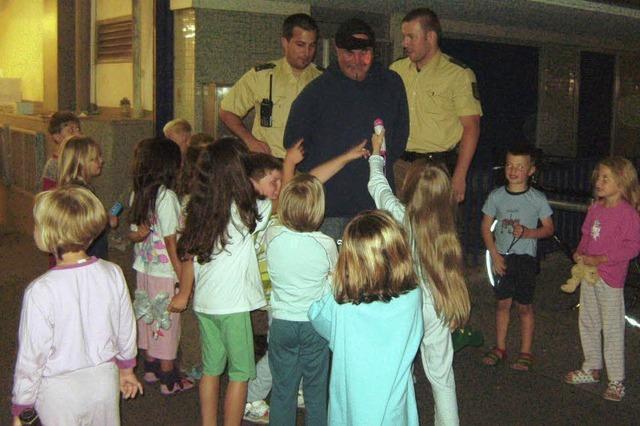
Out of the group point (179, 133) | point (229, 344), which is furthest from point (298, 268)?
point (179, 133)

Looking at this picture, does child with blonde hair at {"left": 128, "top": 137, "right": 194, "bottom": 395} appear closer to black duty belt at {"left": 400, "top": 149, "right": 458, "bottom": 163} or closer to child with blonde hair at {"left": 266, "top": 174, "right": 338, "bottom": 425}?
child with blonde hair at {"left": 266, "top": 174, "right": 338, "bottom": 425}

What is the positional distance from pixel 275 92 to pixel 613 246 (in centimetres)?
263

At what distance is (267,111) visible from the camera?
6156mm

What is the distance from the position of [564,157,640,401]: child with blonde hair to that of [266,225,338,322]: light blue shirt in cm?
221

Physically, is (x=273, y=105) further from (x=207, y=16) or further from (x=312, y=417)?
(x=207, y=16)

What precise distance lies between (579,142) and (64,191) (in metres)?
12.5

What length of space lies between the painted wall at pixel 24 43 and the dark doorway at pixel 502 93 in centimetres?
694

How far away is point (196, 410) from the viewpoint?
5.42 meters

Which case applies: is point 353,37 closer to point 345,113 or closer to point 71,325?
point 345,113

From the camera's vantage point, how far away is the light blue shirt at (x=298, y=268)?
429cm

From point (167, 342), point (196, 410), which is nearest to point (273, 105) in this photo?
point (167, 342)

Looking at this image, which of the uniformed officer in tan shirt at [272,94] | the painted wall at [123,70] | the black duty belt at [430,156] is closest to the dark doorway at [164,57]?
the painted wall at [123,70]

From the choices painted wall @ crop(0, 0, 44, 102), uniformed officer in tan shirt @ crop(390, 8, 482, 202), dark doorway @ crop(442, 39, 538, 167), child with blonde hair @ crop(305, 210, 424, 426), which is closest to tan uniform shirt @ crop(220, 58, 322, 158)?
uniformed officer in tan shirt @ crop(390, 8, 482, 202)

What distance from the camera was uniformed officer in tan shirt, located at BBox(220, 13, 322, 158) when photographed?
597 cm
